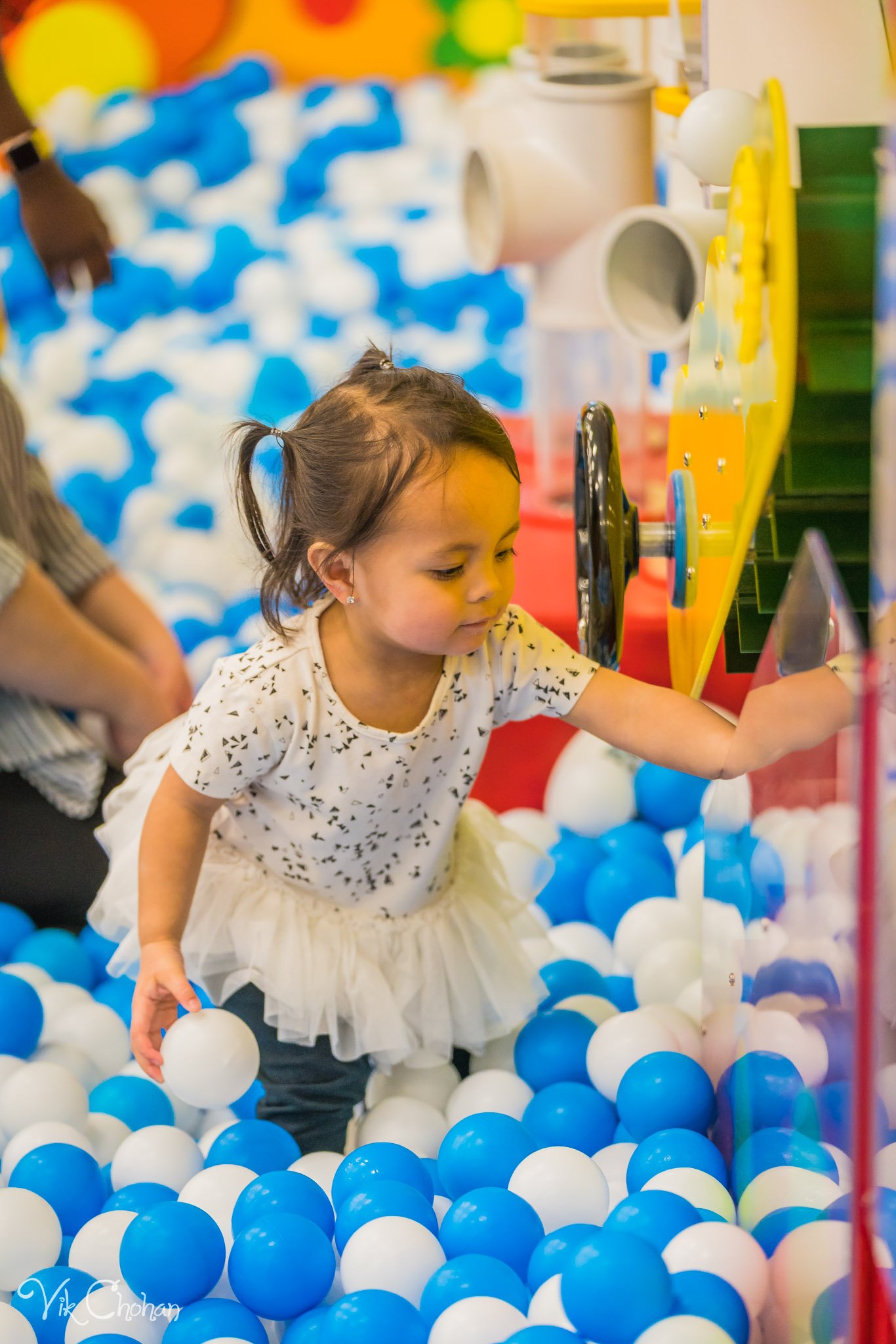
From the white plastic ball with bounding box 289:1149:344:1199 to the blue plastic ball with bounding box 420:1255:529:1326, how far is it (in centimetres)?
17

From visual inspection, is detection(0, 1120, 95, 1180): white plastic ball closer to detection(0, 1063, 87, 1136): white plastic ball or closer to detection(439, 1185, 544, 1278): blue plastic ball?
detection(0, 1063, 87, 1136): white plastic ball

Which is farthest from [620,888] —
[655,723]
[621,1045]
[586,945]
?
[655,723]

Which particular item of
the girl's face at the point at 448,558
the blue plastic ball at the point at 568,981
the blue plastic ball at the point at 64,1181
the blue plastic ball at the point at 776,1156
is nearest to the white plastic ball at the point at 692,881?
the blue plastic ball at the point at 568,981

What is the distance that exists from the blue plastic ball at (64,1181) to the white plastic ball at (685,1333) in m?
Result: 0.44

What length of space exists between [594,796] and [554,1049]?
1.32 feet

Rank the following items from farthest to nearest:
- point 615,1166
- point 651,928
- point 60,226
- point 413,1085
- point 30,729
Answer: point 60,226 < point 30,729 < point 651,928 < point 413,1085 < point 615,1166

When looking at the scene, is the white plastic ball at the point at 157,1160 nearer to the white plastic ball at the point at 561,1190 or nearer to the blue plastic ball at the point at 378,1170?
the blue plastic ball at the point at 378,1170

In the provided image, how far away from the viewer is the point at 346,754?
1.08 metres

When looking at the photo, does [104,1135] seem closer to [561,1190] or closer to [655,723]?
[561,1190]

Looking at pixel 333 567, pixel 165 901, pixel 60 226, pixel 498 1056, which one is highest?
pixel 60 226

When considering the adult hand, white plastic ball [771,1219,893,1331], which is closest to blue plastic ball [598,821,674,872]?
white plastic ball [771,1219,893,1331]

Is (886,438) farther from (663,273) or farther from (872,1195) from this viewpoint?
(663,273)

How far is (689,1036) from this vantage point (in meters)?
1.17

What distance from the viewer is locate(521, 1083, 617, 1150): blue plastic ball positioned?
113 centimetres
